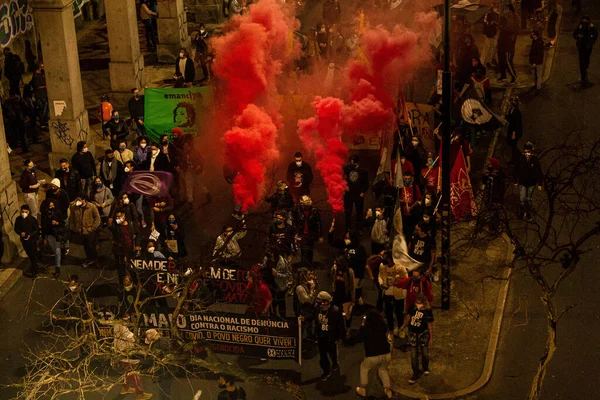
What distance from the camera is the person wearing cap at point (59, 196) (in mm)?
23031

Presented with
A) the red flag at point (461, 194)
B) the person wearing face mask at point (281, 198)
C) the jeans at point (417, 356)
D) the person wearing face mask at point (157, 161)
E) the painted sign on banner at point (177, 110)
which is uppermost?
the painted sign on banner at point (177, 110)

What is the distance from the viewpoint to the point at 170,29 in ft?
114

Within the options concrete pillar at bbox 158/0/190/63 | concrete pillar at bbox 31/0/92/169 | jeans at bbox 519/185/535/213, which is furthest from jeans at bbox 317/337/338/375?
concrete pillar at bbox 158/0/190/63

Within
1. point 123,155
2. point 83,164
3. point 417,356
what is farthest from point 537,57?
point 417,356

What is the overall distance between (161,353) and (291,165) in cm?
721

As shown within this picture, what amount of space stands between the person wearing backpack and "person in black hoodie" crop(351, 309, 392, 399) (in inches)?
585

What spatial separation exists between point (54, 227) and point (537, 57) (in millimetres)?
13772

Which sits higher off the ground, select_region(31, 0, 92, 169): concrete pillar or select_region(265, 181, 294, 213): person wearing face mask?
select_region(31, 0, 92, 169): concrete pillar

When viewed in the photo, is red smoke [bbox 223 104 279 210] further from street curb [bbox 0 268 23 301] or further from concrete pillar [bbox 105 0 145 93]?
concrete pillar [bbox 105 0 145 93]

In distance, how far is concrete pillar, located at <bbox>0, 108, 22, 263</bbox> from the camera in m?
23.3

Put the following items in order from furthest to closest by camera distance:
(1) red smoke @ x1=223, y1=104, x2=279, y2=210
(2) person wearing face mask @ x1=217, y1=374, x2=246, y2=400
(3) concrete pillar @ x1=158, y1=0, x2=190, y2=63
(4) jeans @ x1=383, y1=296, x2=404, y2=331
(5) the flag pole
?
1. (3) concrete pillar @ x1=158, y1=0, x2=190, y2=63
2. (1) red smoke @ x1=223, y1=104, x2=279, y2=210
3. (4) jeans @ x1=383, y1=296, x2=404, y2=331
4. (5) the flag pole
5. (2) person wearing face mask @ x1=217, y1=374, x2=246, y2=400

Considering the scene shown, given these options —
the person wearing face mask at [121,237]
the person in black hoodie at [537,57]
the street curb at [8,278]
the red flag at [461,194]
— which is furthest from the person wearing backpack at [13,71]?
the person in black hoodie at [537,57]

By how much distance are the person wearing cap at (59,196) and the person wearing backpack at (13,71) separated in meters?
7.59

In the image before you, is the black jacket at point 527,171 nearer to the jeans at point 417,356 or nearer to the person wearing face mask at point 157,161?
the jeans at point 417,356
